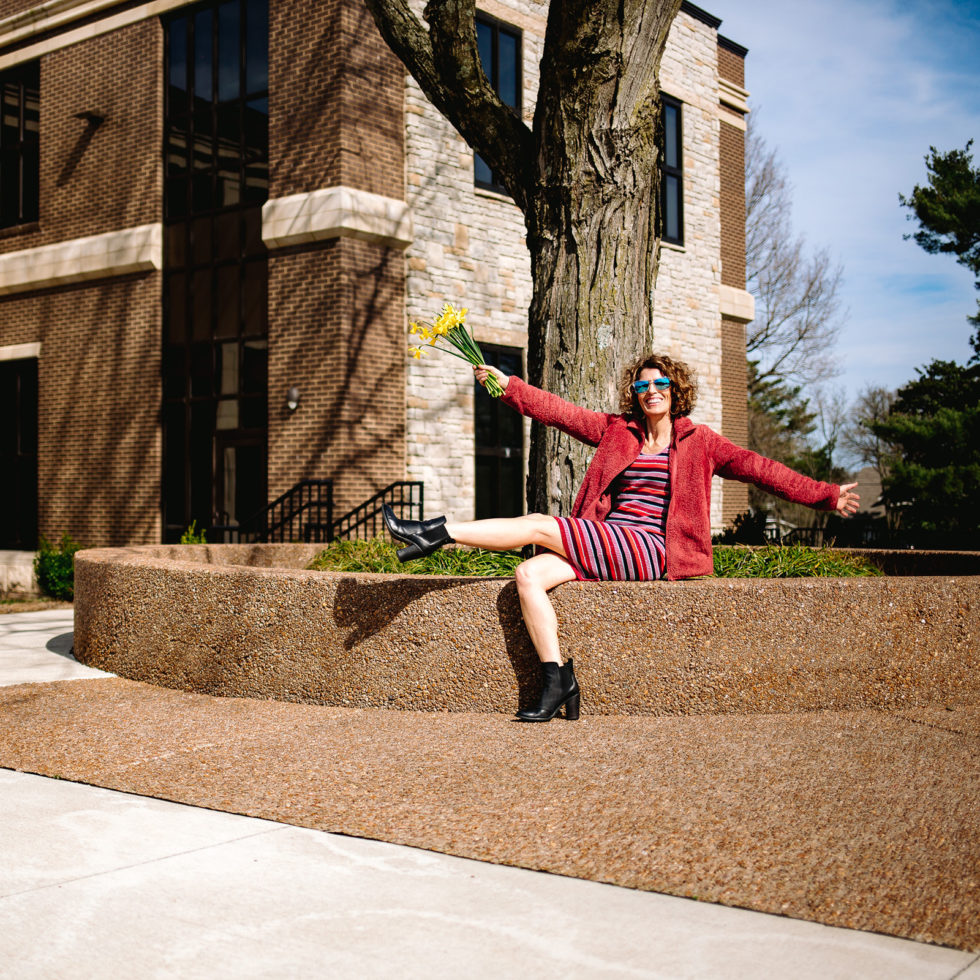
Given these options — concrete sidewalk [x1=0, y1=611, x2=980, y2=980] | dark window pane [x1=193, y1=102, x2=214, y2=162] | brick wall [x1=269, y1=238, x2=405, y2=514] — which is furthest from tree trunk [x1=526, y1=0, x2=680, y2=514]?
dark window pane [x1=193, y1=102, x2=214, y2=162]

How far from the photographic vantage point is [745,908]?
274 centimetres

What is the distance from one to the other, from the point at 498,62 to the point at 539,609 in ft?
38.9

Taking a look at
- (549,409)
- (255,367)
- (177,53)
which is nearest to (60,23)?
(177,53)

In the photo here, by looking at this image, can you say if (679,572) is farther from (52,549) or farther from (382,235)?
(52,549)

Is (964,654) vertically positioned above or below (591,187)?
below

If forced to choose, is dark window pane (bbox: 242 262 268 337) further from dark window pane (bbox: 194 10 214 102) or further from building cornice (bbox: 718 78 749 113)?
building cornice (bbox: 718 78 749 113)

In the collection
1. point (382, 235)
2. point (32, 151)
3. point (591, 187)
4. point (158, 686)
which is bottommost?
point (158, 686)

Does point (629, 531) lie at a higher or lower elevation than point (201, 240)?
lower

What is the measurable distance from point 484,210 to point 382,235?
207 cm

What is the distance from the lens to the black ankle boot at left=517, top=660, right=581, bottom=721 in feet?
16.1

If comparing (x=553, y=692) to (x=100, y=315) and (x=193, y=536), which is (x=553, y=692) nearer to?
(x=193, y=536)

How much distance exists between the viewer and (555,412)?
17.7 feet

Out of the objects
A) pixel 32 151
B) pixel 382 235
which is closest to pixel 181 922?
pixel 382 235

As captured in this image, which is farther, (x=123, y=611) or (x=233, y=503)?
(x=233, y=503)
